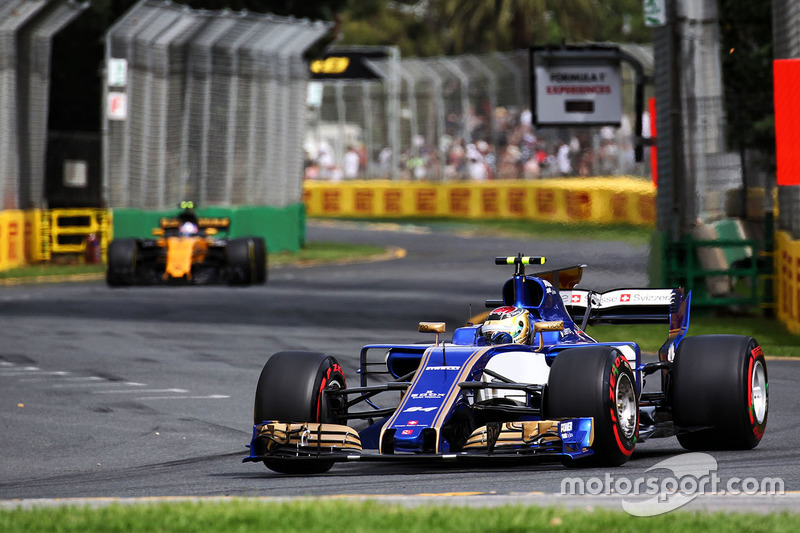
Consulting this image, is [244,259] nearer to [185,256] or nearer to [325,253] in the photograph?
[185,256]

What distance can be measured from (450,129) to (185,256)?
22854 millimetres

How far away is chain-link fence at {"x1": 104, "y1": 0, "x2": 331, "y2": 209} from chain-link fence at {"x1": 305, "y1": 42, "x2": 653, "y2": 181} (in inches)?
420

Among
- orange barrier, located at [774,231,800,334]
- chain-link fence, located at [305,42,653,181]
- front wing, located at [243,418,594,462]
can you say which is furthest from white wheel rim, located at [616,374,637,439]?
chain-link fence, located at [305,42,653,181]

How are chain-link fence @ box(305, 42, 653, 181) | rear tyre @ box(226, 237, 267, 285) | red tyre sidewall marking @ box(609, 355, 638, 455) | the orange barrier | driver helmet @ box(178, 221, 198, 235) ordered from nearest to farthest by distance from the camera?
red tyre sidewall marking @ box(609, 355, 638, 455) → the orange barrier → rear tyre @ box(226, 237, 267, 285) → driver helmet @ box(178, 221, 198, 235) → chain-link fence @ box(305, 42, 653, 181)

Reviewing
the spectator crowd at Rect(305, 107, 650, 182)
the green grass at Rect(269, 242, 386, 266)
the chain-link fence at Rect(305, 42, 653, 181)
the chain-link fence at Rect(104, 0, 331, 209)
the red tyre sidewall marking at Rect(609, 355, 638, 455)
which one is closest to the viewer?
the red tyre sidewall marking at Rect(609, 355, 638, 455)

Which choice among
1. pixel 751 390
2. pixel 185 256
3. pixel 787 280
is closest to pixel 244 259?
pixel 185 256

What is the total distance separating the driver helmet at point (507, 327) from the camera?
9953 millimetres

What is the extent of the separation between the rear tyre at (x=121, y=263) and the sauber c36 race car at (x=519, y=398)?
1525 cm

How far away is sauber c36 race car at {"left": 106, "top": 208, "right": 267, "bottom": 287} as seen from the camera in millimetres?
25156

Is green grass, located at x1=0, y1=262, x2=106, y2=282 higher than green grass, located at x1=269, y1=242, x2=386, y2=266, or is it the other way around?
green grass, located at x1=269, y1=242, x2=386, y2=266

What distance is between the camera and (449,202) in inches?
1865

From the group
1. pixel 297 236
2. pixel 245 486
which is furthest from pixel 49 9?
pixel 245 486

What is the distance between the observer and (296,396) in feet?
30.8

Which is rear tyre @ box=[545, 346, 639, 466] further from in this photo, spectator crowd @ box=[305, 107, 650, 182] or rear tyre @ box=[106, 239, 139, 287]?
spectator crowd @ box=[305, 107, 650, 182]
